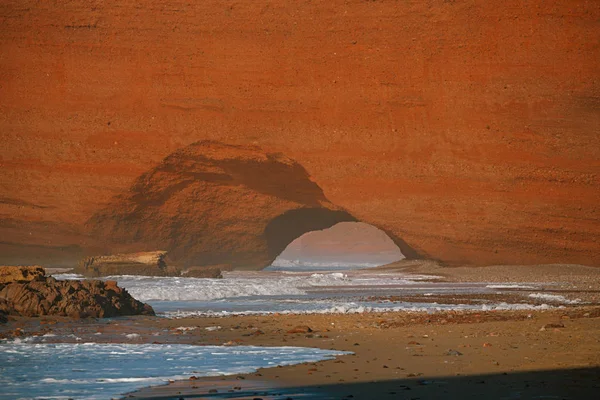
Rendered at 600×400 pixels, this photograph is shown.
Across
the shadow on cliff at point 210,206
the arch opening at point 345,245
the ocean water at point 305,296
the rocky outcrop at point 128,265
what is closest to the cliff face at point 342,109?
the shadow on cliff at point 210,206

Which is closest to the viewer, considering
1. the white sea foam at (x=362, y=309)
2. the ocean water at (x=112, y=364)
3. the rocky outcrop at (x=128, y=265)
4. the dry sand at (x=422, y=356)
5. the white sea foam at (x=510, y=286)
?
the dry sand at (x=422, y=356)

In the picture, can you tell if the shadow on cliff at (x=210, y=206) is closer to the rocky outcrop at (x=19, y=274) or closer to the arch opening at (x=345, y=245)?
the rocky outcrop at (x=19, y=274)

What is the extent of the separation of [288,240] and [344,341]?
26.8 m

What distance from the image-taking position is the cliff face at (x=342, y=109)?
2672 centimetres

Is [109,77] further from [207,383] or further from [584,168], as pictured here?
[207,383]

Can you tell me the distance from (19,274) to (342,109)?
50.4 ft

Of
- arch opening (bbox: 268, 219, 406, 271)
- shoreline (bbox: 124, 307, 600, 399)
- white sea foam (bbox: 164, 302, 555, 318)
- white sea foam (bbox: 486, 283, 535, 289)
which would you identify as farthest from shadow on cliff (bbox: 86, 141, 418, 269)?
arch opening (bbox: 268, 219, 406, 271)

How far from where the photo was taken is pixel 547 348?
28.5 feet

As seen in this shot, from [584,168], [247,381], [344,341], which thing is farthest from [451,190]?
[247,381]

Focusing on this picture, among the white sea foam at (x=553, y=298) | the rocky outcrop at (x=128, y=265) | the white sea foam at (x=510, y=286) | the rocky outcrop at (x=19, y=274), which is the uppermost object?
the rocky outcrop at (x=128, y=265)

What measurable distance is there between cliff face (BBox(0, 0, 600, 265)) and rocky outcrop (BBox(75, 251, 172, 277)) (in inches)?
72.0

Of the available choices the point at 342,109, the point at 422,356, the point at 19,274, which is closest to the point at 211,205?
the point at 342,109

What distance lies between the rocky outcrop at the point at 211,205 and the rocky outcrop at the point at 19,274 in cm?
1397

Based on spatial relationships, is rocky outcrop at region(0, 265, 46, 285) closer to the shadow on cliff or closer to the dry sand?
the dry sand
